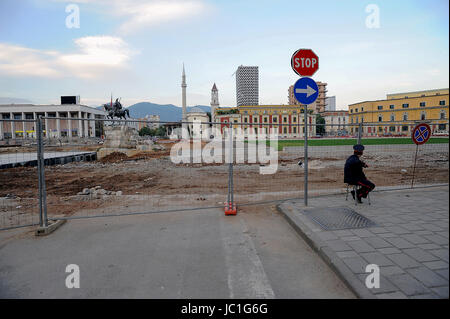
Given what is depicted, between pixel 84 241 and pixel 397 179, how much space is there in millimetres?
11724

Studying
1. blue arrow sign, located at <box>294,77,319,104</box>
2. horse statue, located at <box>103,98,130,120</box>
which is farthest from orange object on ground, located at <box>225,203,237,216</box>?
horse statue, located at <box>103,98,130,120</box>

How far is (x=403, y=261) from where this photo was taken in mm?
3641

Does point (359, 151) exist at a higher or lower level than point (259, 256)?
higher

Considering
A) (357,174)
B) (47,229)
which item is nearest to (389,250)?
(357,174)

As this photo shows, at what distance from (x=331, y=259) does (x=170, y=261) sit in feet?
7.59

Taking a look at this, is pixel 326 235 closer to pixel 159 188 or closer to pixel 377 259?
pixel 377 259

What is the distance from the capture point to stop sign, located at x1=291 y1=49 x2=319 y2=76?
6.54 m

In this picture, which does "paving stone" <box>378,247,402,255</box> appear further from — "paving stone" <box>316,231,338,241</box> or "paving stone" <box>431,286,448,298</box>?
"paving stone" <box>431,286,448,298</box>

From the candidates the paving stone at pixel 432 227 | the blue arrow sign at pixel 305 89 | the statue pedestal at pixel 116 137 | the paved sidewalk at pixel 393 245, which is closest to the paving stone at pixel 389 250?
the paved sidewalk at pixel 393 245

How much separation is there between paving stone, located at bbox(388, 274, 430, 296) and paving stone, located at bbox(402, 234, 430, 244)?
1230mm

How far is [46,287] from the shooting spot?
344 cm
